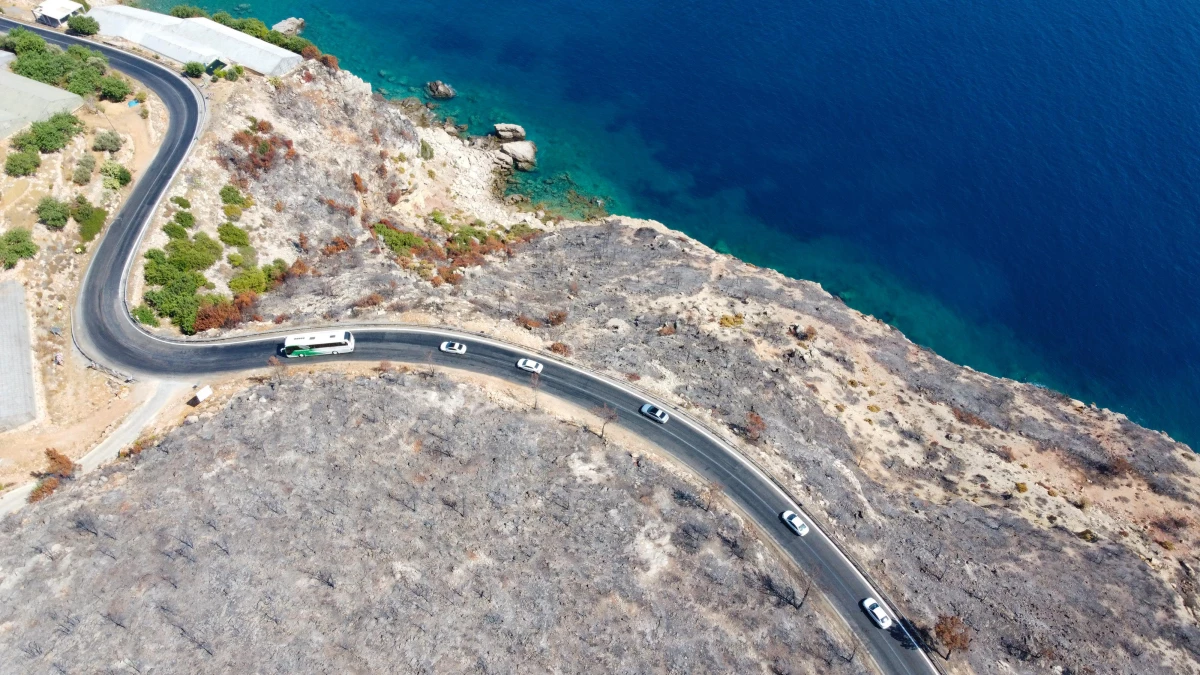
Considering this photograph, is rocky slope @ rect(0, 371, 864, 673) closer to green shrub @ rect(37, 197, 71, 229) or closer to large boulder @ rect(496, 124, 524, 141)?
green shrub @ rect(37, 197, 71, 229)

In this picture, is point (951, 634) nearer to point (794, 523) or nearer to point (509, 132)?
point (794, 523)

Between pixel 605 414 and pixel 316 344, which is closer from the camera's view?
pixel 605 414

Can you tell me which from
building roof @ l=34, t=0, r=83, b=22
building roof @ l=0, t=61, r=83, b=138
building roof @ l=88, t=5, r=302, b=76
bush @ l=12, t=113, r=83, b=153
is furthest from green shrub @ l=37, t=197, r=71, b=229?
building roof @ l=34, t=0, r=83, b=22

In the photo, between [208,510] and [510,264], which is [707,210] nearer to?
[510,264]

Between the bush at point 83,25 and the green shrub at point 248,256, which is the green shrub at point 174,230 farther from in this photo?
the bush at point 83,25

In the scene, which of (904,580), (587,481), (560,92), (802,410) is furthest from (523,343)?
(560,92)

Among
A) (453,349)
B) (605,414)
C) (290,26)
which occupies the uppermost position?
(290,26)

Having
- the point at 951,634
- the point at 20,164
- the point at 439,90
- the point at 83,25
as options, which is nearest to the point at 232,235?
the point at 20,164
